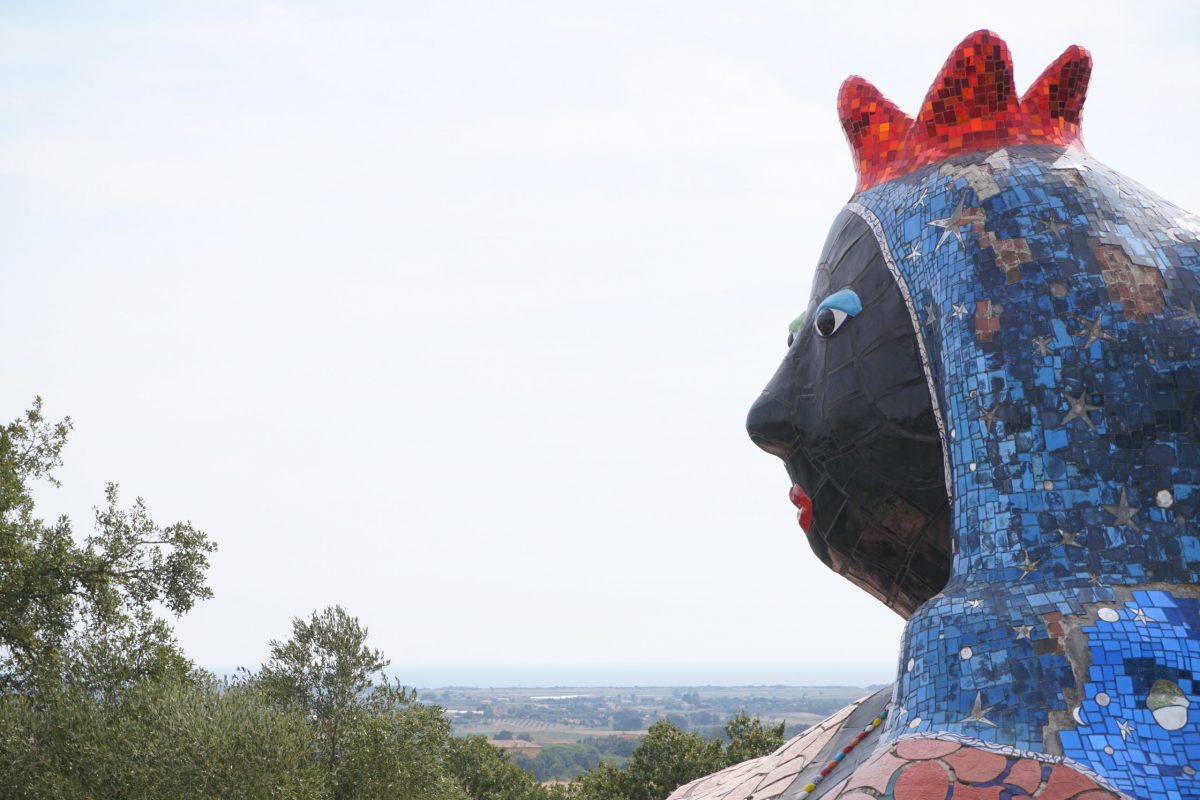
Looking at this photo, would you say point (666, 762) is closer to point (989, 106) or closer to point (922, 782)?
point (989, 106)

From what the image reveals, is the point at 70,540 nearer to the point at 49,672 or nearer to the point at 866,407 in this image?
the point at 49,672

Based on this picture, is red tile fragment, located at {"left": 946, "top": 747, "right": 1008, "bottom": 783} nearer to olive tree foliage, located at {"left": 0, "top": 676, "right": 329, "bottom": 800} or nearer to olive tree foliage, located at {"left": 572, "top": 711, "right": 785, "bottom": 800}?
olive tree foliage, located at {"left": 0, "top": 676, "right": 329, "bottom": 800}

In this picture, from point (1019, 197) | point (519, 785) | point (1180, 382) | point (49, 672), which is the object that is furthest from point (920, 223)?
point (519, 785)

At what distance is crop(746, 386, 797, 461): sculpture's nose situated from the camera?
19.8 ft

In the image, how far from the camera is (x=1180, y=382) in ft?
16.0

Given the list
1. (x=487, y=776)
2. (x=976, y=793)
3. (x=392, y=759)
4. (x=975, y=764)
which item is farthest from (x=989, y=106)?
(x=487, y=776)

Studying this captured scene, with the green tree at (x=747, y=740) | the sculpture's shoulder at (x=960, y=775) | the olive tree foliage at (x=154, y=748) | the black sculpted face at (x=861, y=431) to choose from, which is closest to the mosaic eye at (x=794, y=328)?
the black sculpted face at (x=861, y=431)

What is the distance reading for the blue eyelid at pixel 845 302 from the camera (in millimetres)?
5730

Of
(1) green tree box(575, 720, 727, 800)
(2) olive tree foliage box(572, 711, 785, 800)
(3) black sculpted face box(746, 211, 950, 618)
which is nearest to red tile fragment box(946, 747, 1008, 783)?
(3) black sculpted face box(746, 211, 950, 618)

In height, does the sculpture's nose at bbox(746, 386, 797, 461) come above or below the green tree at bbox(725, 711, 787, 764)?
above

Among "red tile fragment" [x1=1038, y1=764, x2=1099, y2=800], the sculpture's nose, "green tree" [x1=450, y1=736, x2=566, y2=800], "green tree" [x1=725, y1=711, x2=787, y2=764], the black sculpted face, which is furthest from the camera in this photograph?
"green tree" [x1=450, y1=736, x2=566, y2=800]

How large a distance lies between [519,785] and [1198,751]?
24.5 m

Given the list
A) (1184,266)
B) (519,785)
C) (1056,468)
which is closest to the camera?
(1056,468)

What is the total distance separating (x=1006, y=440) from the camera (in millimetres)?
4941
